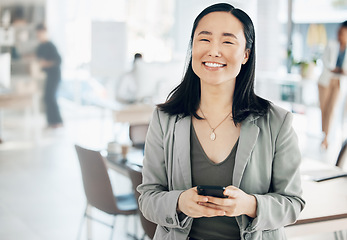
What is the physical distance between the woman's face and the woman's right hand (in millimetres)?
353

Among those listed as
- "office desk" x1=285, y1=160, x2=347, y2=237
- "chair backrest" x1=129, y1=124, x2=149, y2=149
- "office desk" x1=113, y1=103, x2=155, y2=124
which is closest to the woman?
"office desk" x1=285, y1=160, x2=347, y2=237

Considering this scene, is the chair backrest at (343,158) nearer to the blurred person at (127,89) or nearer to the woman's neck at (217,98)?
the woman's neck at (217,98)

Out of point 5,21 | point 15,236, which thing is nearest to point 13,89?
point 5,21

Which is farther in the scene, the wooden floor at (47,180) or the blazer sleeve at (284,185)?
the wooden floor at (47,180)

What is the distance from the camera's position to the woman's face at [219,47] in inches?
61.7

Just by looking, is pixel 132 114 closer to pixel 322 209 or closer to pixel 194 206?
pixel 322 209

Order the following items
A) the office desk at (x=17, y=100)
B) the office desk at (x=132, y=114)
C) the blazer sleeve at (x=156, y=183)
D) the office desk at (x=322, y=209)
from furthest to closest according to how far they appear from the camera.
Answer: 1. the office desk at (x=17, y=100)
2. the office desk at (x=132, y=114)
3. the office desk at (x=322, y=209)
4. the blazer sleeve at (x=156, y=183)

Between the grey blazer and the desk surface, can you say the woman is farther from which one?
the desk surface

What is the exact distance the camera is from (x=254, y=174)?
159 cm

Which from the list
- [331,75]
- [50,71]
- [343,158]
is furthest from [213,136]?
[50,71]

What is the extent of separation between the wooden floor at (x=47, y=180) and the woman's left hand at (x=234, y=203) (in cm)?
260

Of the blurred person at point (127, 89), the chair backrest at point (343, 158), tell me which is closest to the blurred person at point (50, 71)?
the blurred person at point (127, 89)

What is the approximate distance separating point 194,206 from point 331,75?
5.78 meters

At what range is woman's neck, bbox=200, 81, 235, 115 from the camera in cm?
167
